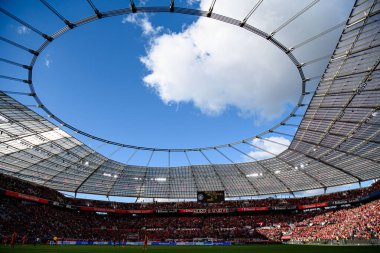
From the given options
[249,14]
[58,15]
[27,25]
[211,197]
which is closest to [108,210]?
[211,197]

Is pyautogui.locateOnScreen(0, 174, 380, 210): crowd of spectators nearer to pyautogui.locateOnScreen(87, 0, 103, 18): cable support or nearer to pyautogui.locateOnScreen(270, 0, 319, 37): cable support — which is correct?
pyautogui.locateOnScreen(87, 0, 103, 18): cable support

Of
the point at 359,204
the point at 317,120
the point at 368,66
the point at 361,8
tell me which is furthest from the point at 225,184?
the point at 361,8

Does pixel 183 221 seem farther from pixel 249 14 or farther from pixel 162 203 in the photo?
pixel 249 14

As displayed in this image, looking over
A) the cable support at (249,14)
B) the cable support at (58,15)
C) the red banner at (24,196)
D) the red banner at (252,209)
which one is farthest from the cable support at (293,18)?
the red banner at (252,209)

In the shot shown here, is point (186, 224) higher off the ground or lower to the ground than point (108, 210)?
lower

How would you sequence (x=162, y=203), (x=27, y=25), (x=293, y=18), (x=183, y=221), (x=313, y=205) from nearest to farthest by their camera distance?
(x=293, y=18) → (x=27, y=25) → (x=313, y=205) → (x=183, y=221) → (x=162, y=203)

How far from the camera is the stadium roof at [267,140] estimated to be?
77.4 ft

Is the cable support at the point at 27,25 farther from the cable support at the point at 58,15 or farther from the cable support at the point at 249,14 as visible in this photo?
the cable support at the point at 249,14

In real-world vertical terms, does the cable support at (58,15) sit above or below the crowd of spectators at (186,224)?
above

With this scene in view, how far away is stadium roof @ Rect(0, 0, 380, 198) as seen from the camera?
23.6 meters

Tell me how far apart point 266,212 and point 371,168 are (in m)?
Result: 25.3

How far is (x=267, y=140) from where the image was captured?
42.6 m

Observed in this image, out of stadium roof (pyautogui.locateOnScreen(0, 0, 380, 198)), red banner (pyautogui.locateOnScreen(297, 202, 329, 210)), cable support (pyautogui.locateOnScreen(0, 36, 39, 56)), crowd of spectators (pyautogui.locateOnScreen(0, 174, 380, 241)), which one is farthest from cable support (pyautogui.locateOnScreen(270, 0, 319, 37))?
red banner (pyautogui.locateOnScreen(297, 202, 329, 210))

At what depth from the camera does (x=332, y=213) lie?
5472 cm
